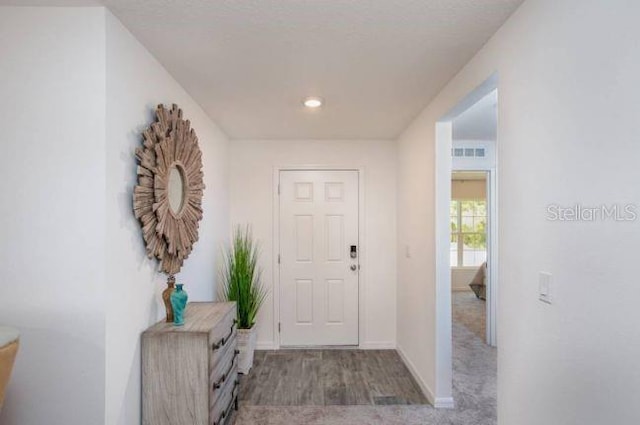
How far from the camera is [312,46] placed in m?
1.88

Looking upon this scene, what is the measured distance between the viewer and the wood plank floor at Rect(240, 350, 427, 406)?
2.86 m

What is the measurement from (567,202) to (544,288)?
1.17 ft

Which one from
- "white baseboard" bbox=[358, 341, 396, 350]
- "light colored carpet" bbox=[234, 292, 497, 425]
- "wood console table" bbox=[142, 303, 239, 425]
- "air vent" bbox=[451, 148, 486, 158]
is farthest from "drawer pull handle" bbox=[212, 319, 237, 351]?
"air vent" bbox=[451, 148, 486, 158]

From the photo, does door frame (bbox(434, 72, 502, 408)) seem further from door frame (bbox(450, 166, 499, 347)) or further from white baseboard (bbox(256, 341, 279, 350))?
white baseboard (bbox(256, 341, 279, 350))

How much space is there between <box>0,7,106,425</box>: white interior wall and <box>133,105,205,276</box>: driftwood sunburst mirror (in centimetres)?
28

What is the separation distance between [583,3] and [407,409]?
268cm

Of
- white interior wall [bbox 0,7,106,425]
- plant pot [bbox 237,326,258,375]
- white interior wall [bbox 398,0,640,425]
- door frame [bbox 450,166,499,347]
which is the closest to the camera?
white interior wall [bbox 398,0,640,425]

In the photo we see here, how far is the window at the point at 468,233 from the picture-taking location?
24.4ft

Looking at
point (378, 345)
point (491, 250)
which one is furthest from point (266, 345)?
point (491, 250)

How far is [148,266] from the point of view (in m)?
1.93

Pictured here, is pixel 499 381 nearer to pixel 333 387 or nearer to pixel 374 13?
pixel 333 387

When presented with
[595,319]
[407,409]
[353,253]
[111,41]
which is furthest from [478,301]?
[111,41]

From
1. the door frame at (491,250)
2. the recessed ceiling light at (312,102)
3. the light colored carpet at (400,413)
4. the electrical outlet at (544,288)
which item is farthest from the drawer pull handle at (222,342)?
the door frame at (491,250)

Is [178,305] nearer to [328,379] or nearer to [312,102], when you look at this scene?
[312,102]
